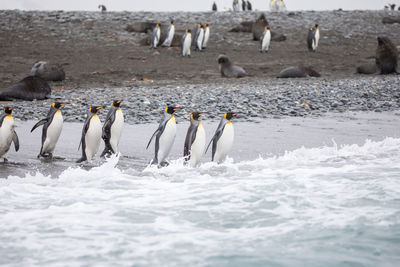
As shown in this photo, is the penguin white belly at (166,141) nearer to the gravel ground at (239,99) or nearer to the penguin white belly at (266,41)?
the gravel ground at (239,99)

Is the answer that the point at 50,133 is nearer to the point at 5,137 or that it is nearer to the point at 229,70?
the point at 5,137

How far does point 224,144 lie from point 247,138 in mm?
975

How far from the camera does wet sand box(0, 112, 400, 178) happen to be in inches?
223

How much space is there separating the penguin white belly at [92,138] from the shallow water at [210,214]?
12.1 inches

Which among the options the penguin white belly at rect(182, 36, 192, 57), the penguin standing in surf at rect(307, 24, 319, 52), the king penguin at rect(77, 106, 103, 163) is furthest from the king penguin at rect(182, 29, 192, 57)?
the king penguin at rect(77, 106, 103, 163)

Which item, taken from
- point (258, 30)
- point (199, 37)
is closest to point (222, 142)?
point (199, 37)

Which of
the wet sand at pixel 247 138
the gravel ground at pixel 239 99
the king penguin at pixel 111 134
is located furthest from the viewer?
the gravel ground at pixel 239 99

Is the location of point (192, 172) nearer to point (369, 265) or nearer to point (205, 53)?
point (369, 265)

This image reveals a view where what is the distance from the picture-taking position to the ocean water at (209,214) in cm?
341

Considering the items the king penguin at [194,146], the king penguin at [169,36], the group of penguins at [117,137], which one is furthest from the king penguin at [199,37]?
the king penguin at [194,146]

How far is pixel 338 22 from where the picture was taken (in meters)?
25.5

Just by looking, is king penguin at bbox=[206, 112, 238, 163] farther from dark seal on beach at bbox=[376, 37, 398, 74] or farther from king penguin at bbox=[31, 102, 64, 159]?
dark seal on beach at bbox=[376, 37, 398, 74]

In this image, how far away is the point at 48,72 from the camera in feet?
44.7

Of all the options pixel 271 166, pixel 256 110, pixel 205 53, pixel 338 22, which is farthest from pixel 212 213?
pixel 338 22
